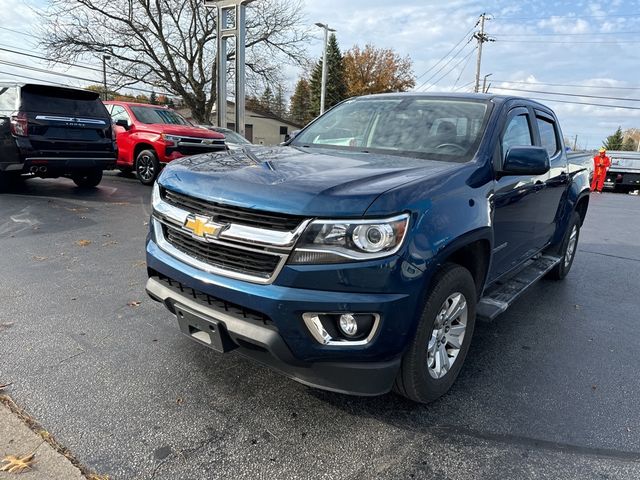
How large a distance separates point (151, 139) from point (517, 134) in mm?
8738

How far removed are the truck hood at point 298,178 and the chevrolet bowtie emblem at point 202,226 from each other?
0.12 metres

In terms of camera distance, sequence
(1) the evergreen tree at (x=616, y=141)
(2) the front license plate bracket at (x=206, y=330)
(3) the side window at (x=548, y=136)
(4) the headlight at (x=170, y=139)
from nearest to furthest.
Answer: (2) the front license plate bracket at (x=206, y=330) < (3) the side window at (x=548, y=136) < (4) the headlight at (x=170, y=139) < (1) the evergreen tree at (x=616, y=141)

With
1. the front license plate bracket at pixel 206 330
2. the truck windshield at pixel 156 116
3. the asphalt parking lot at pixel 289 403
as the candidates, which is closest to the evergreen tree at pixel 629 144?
the truck windshield at pixel 156 116

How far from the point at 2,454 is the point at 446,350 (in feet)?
7.49

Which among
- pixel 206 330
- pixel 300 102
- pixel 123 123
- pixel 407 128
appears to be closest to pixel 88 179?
pixel 123 123

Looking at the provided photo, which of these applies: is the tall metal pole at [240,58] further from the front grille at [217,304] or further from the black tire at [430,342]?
the black tire at [430,342]

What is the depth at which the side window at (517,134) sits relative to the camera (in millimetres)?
3294

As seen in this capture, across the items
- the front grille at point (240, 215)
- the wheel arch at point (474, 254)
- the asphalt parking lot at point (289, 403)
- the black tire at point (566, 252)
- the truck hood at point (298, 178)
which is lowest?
the asphalt parking lot at point (289, 403)

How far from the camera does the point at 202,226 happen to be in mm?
2398

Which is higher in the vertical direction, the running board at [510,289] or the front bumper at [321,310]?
the front bumper at [321,310]

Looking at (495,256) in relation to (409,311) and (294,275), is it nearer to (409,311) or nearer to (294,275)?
(409,311)

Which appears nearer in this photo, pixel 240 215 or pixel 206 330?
pixel 240 215

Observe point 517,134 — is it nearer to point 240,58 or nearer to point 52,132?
point 52,132

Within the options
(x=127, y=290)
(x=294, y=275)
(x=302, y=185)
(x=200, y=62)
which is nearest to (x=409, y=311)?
(x=294, y=275)
